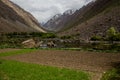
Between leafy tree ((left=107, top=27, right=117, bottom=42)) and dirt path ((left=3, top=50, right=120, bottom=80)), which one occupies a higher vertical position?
leafy tree ((left=107, top=27, right=117, bottom=42))

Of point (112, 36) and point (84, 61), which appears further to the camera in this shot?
point (112, 36)

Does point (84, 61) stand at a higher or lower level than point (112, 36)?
lower

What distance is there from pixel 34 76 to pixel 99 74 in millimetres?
6325

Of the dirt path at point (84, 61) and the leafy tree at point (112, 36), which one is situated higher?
the leafy tree at point (112, 36)

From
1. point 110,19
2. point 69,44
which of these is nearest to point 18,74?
point 69,44

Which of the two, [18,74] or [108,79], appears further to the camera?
[18,74]

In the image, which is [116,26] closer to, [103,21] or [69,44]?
[103,21]

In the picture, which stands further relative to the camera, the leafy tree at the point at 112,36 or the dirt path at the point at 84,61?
the leafy tree at the point at 112,36

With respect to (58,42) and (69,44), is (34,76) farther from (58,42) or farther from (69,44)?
(58,42)

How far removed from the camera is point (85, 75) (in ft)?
85.9

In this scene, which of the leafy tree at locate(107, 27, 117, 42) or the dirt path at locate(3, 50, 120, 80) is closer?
the dirt path at locate(3, 50, 120, 80)

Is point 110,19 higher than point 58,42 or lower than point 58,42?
higher

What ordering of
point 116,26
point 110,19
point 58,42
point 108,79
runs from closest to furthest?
point 108,79 < point 58,42 < point 116,26 < point 110,19

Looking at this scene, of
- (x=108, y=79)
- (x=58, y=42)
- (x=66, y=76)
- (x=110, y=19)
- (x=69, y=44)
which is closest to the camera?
(x=108, y=79)
